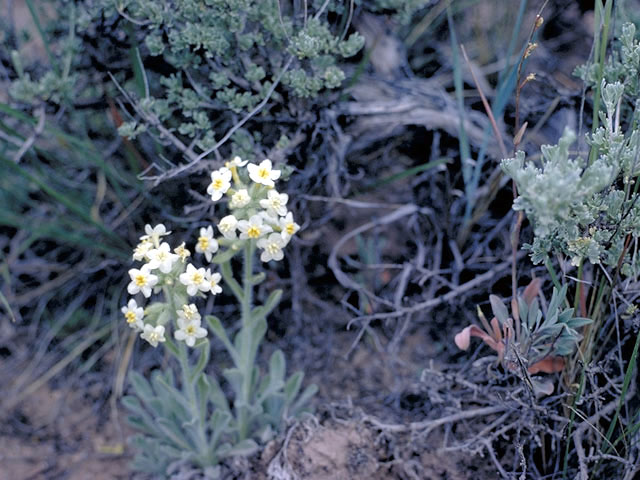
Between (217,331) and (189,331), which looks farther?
(217,331)

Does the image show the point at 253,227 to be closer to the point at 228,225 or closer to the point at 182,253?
the point at 228,225

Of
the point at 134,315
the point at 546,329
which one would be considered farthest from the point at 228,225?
the point at 546,329

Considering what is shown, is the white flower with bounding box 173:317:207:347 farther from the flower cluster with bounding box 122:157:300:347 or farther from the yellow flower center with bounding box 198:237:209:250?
the yellow flower center with bounding box 198:237:209:250

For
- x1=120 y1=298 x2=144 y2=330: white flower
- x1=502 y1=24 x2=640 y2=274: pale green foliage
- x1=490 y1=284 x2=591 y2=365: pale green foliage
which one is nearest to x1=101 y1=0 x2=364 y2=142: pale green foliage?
x1=120 y1=298 x2=144 y2=330: white flower

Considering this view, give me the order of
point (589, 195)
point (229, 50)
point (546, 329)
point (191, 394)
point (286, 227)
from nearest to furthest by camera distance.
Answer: point (589, 195), point (546, 329), point (286, 227), point (191, 394), point (229, 50)

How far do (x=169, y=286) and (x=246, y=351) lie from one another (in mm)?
423

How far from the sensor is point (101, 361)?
2.97 metres

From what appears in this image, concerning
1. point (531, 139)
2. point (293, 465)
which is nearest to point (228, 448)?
point (293, 465)

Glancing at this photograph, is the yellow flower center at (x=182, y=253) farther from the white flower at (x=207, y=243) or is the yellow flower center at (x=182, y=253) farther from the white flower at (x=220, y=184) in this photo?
the white flower at (x=220, y=184)

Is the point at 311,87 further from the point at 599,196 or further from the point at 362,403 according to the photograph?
the point at 362,403

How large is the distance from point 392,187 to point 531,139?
0.64 m

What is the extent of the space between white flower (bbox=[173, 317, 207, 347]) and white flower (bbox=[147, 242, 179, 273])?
0.16 m

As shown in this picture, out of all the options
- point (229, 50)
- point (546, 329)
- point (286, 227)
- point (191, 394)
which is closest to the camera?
point (546, 329)

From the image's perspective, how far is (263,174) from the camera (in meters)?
1.86
